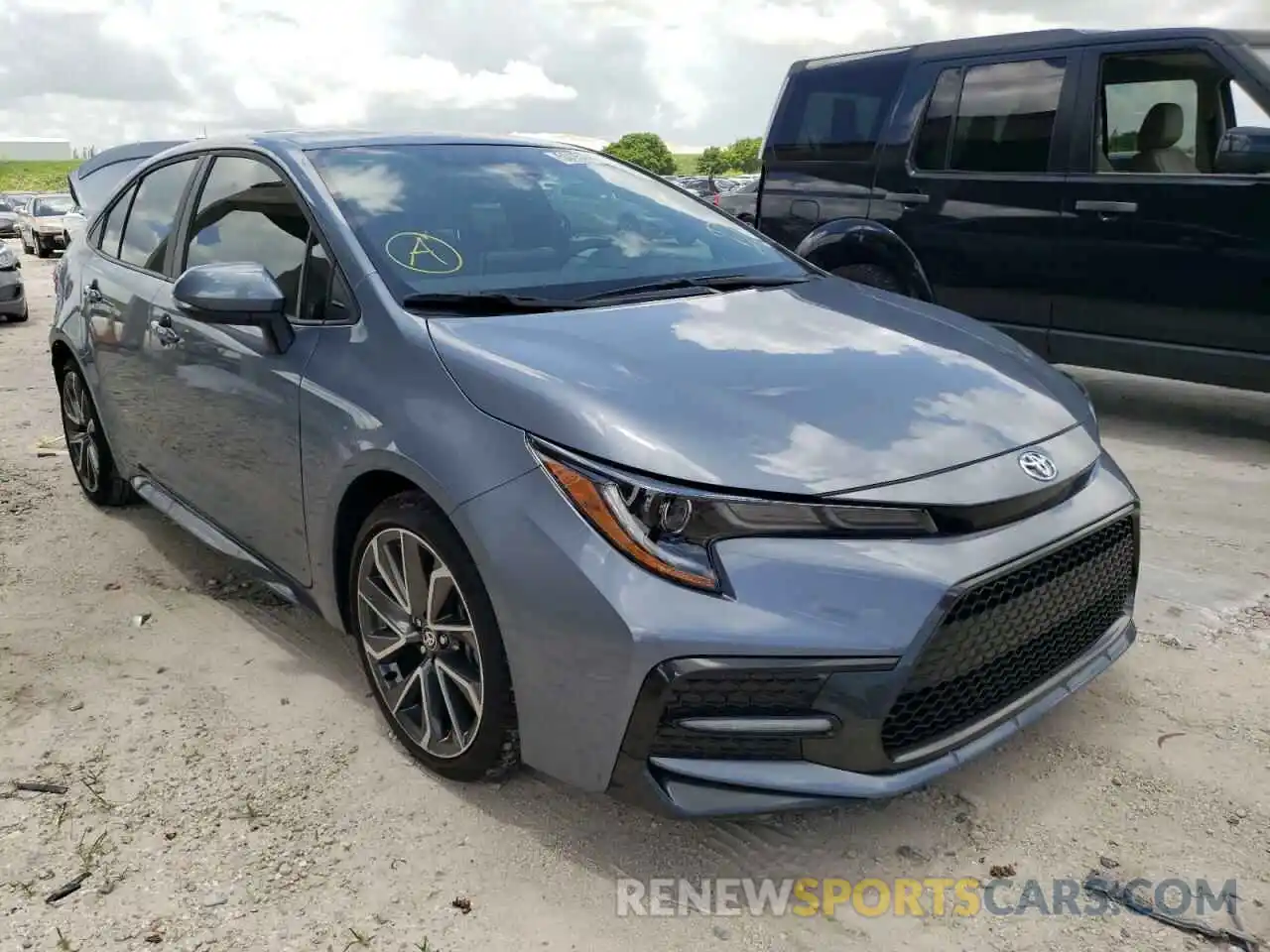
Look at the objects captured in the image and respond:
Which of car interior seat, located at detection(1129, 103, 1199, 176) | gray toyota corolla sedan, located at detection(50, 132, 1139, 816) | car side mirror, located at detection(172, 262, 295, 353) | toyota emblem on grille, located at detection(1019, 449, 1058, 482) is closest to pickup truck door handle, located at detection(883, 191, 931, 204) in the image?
car interior seat, located at detection(1129, 103, 1199, 176)

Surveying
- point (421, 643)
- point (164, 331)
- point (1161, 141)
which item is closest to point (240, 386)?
point (164, 331)

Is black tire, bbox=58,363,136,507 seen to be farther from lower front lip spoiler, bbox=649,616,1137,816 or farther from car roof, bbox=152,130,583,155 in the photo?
lower front lip spoiler, bbox=649,616,1137,816

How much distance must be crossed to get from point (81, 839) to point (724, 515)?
5.46 feet

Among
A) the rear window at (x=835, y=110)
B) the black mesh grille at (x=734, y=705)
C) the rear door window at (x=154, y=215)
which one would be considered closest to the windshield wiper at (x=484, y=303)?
the black mesh grille at (x=734, y=705)

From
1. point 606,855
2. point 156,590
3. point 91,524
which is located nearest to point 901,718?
point 606,855

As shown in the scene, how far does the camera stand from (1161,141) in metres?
5.59

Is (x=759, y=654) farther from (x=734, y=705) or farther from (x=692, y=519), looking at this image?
(x=692, y=519)

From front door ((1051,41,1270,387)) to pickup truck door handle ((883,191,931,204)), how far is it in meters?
0.81

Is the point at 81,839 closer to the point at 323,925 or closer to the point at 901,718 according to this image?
the point at 323,925

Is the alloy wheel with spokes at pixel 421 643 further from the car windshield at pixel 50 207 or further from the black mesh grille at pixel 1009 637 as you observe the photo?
the car windshield at pixel 50 207

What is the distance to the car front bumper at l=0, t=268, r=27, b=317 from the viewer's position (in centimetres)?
1150

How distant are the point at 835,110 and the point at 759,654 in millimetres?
5312

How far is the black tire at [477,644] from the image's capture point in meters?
2.39

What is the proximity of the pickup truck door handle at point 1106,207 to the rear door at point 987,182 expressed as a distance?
14 cm
